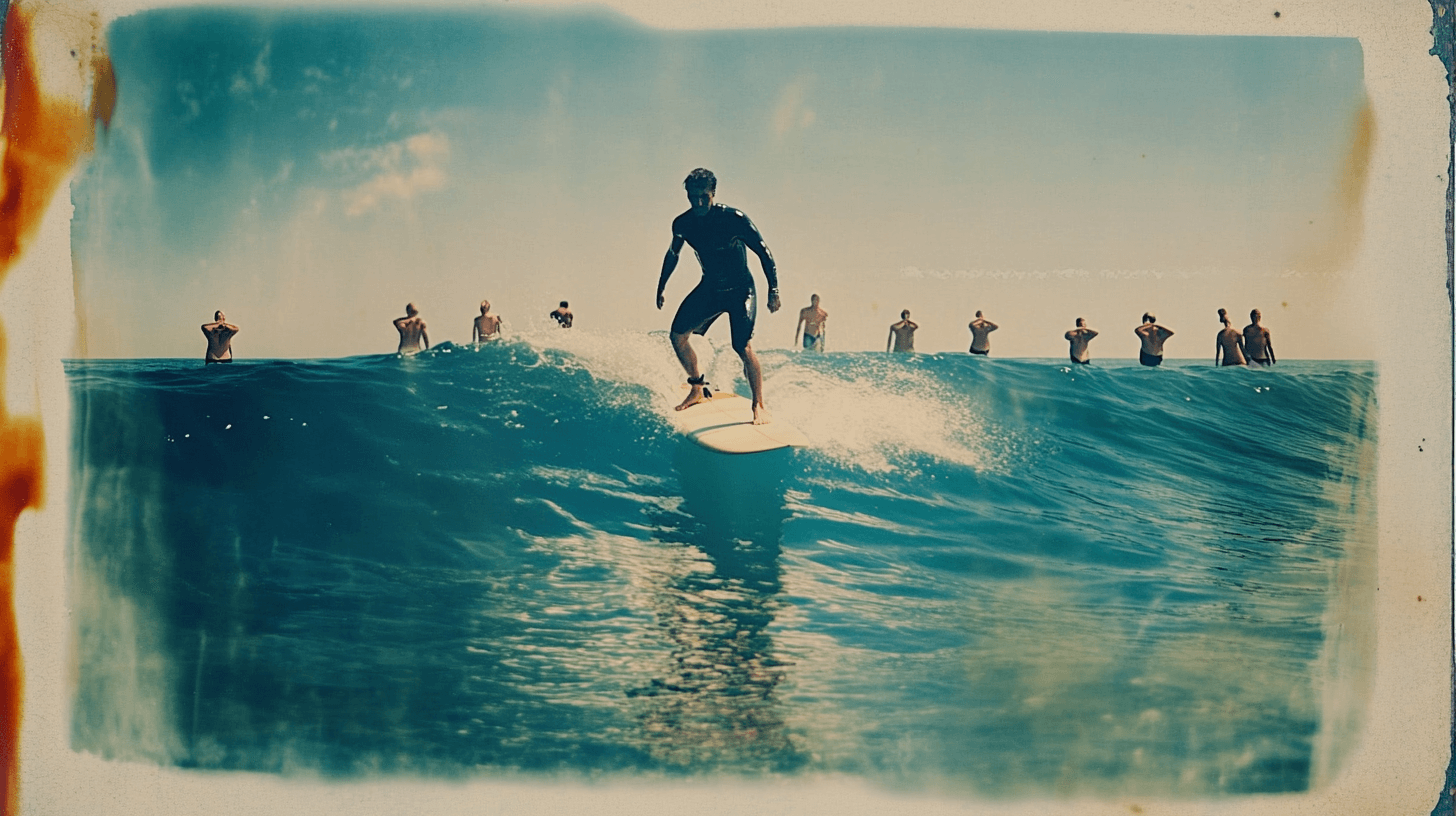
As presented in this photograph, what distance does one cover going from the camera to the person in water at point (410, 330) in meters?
4.04

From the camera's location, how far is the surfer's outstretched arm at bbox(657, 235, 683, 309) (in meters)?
3.93

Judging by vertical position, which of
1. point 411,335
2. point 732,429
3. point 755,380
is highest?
point 411,335

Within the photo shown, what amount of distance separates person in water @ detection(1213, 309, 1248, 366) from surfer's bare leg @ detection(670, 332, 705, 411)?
275 centimetres

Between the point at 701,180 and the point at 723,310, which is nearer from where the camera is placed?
the point at 701,180

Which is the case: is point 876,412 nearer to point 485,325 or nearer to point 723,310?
point 723,310

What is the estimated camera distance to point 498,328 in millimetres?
4074

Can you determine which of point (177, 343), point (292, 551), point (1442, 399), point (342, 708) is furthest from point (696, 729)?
point (1442, 399)

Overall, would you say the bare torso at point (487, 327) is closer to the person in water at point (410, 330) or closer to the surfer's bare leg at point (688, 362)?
the person in water at point (410, 330)

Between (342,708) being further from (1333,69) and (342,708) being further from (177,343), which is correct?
(1333,69)

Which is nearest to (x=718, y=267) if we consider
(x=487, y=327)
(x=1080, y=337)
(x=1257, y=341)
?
(x=487, y=327)

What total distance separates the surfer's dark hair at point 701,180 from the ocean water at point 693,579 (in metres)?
0.84

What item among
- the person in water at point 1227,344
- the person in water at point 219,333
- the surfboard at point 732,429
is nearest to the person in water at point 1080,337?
the person in water at point 1227,344

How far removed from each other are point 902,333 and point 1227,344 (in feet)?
5.65

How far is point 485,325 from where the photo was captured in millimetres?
4039
